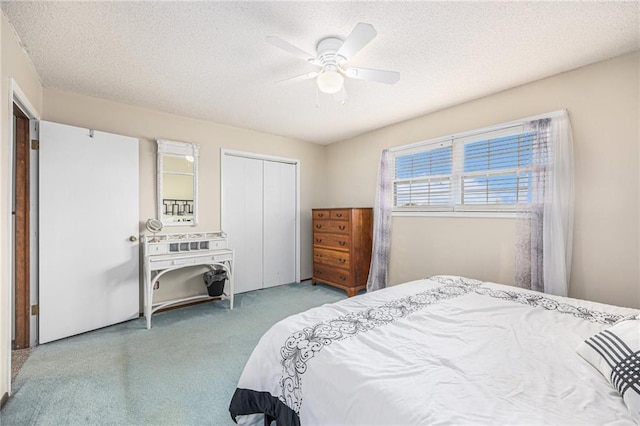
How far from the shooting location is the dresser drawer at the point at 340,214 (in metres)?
3.81

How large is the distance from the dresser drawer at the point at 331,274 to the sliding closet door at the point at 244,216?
88cm

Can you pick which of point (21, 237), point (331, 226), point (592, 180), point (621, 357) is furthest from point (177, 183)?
point (592, 180)

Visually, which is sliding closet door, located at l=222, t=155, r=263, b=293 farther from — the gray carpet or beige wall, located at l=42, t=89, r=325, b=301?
the gray carpet

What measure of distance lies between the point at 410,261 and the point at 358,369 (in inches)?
108

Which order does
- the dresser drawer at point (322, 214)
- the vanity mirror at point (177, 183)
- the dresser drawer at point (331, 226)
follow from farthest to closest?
1. the dresser drawer at point (322, 214)
2. the dresser drawer at point (331, 226)
3. the vanity mirror at point (177, 183)

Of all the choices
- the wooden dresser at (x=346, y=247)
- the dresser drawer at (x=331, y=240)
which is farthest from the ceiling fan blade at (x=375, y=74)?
the dresser drawer at (x=331, y=240)

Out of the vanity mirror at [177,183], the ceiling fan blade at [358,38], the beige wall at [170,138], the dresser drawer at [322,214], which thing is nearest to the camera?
the ceiling fan blade at [358,38]

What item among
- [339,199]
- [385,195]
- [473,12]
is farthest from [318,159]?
[473,12]

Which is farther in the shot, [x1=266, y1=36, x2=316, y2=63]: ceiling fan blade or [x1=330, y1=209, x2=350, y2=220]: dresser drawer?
[x1=330, y1=209, x2=350, y2=220]: dresser drawer

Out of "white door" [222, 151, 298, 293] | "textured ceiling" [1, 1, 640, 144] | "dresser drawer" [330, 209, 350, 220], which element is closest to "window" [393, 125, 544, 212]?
"textured ceiling" [1, 1, 640, 144]

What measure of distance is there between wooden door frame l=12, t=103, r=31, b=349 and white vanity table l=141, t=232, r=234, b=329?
0.90 m

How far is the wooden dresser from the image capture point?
3791 millimetres

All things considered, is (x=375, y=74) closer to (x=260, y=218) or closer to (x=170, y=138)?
(x=170, y=138)

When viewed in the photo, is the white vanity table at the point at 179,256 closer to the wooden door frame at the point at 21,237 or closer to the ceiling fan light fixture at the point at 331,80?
the wooden door frame at the point at 21,237
